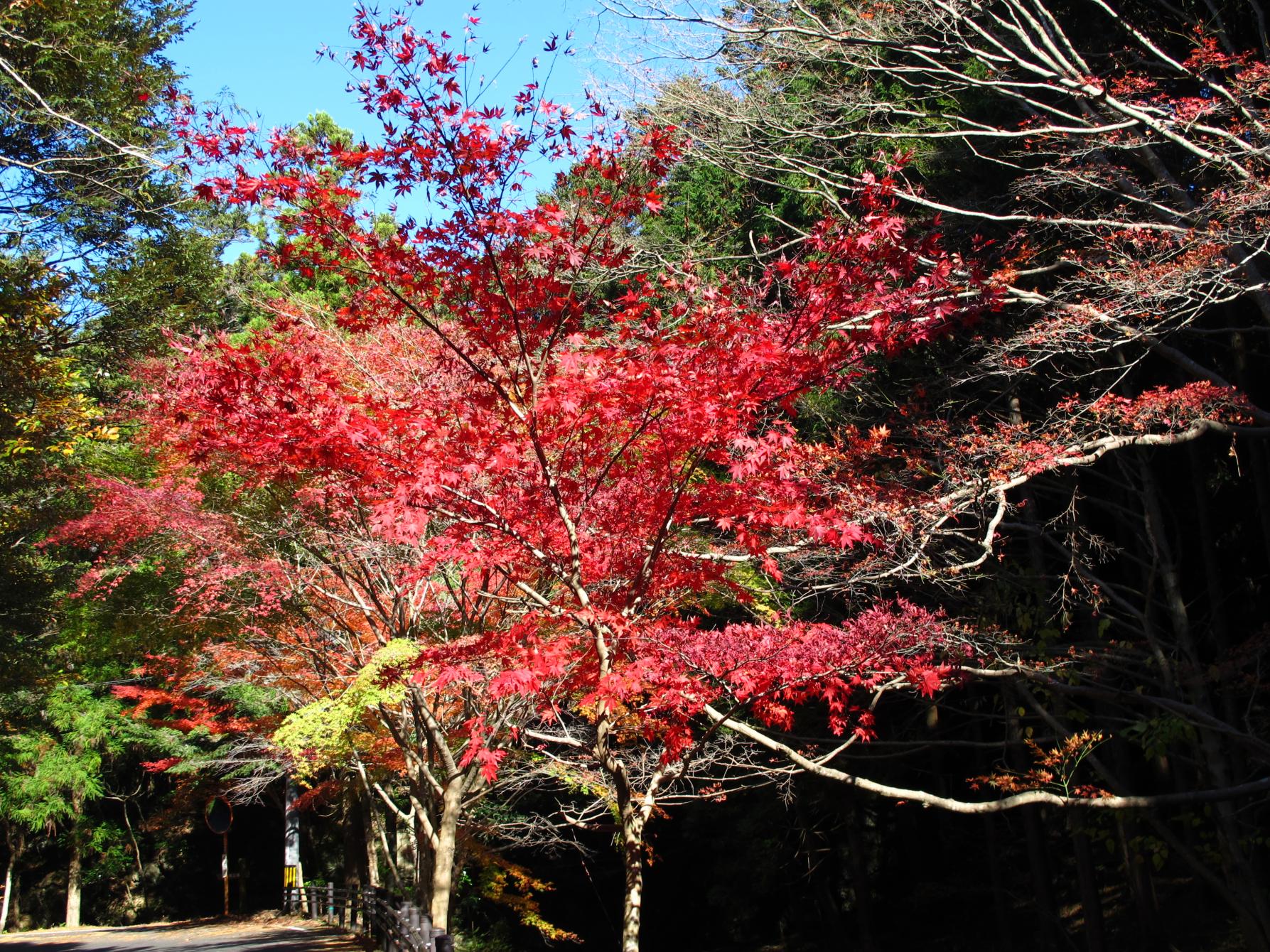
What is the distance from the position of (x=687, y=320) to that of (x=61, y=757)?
20561 millimetres

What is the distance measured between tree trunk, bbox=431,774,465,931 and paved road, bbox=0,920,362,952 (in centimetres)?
343

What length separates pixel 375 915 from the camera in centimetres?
1131

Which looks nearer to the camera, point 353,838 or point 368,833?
point 368,833

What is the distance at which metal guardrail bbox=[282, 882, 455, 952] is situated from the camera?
7.16 meters

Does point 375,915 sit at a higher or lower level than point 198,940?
higher

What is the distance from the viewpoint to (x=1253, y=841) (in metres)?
8.66

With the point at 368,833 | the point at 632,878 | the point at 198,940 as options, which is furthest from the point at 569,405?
the point at 368,833

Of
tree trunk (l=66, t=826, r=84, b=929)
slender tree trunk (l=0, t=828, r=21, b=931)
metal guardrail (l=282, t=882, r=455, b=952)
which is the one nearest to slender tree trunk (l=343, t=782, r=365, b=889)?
metal guardrail (l=282, t=882, r=455, b=952)

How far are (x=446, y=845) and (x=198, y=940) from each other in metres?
9.78

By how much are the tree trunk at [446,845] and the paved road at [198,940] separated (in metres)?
3.43

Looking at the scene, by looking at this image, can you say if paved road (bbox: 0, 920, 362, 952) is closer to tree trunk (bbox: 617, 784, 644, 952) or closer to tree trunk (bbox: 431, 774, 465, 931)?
tree trunk (bbox: 431, 774, 465, 931)

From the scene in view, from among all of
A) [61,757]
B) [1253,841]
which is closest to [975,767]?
[1253,841]

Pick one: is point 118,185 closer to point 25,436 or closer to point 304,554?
point 25,436

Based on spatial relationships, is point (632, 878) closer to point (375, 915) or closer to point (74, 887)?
point (375, 915)
